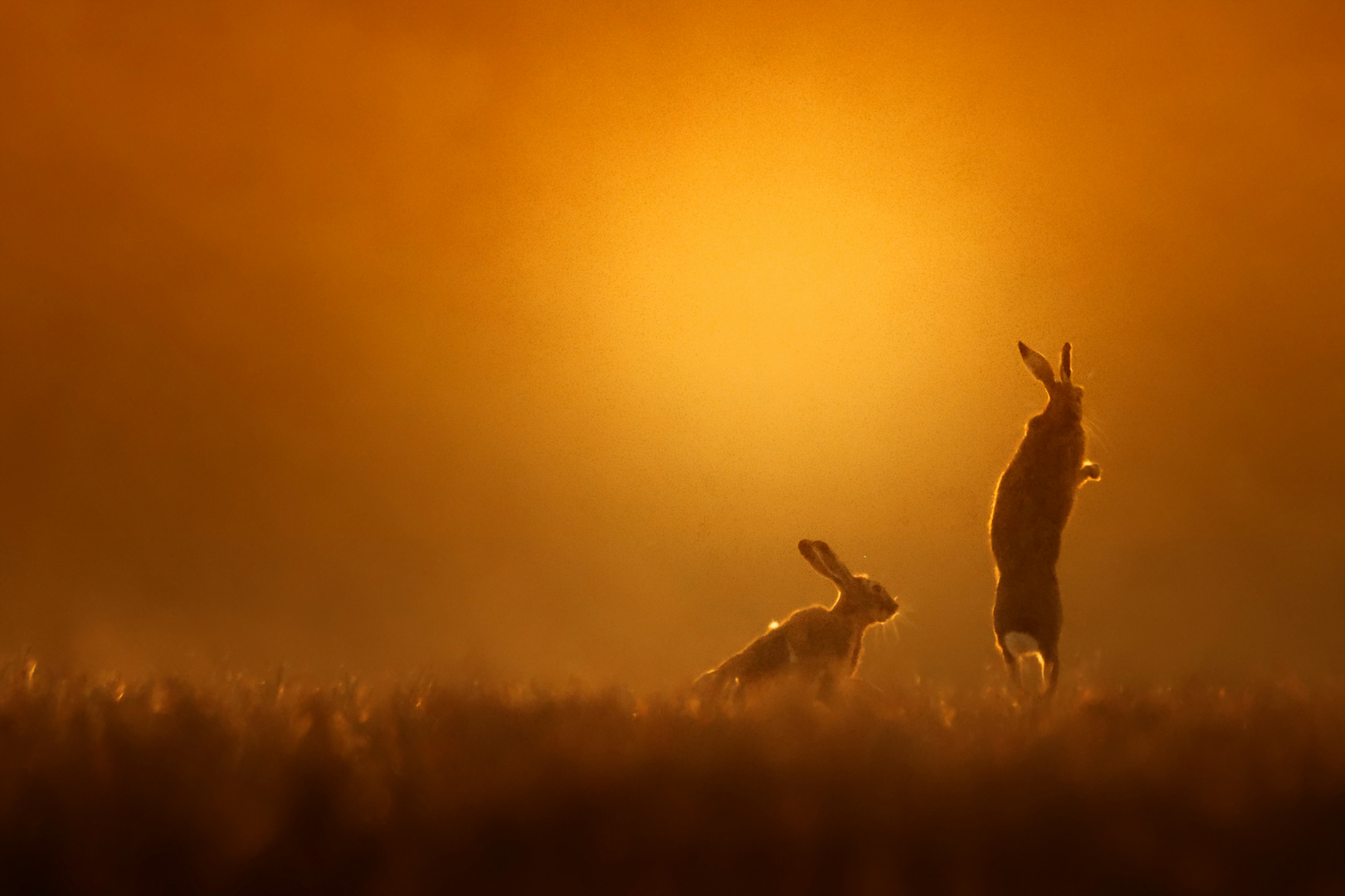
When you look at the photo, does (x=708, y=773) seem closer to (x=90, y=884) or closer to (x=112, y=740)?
(x=90, y=884)

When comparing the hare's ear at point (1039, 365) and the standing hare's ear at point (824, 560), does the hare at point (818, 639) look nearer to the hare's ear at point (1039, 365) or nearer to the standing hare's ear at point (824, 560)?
the standing hare's ear at point (824, 560)

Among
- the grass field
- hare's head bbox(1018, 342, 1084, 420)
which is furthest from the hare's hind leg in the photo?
the grass field

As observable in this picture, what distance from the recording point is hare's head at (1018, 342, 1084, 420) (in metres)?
6.30

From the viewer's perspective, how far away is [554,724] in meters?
3.81

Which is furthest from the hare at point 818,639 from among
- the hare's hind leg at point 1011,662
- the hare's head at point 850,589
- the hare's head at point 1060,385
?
the hare's head at point 1060,385

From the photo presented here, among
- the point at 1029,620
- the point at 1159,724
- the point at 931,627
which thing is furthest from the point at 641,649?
the point at 1159,724

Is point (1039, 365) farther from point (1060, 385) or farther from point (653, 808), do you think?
point (653, 808)

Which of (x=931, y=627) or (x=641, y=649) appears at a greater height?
(x=641, y=649)

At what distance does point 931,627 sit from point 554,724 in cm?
1112

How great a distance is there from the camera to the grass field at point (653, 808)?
2646 mm

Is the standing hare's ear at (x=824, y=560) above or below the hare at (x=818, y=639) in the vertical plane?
above

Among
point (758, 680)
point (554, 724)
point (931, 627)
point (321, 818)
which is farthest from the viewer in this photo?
point (931, 627)

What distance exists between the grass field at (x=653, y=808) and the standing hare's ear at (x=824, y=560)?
2971 mm

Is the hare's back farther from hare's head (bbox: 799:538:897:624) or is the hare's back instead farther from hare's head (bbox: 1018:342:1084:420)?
hare's head (bbox: 1018:342:1084:420)
